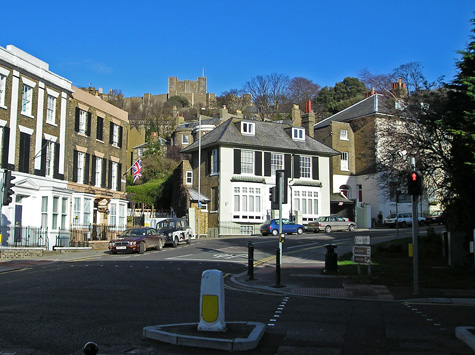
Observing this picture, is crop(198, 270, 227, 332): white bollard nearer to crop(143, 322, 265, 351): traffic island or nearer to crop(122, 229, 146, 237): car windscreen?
crop(143, 322, 265, 351): traffic island

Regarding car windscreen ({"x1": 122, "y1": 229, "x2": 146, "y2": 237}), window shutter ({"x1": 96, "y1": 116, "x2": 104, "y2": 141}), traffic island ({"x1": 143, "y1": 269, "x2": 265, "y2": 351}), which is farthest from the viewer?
window shutter ({"x1": 96, "y1": 116, "x2": 104, "y2": 141})

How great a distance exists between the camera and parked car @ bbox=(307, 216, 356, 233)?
146ft

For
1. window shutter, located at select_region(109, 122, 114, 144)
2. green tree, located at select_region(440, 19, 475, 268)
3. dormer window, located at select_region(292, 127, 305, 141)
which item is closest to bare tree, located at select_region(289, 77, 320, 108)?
dormer window, located at select_region(292, 127, 305, 141)

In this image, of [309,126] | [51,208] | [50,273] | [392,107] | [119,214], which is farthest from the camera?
[309,126]

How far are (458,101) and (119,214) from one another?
27047mm

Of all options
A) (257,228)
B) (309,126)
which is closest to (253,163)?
(257,228)

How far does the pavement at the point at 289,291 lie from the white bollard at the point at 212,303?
0.19 metres

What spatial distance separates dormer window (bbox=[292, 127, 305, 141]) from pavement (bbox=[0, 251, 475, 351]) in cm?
2897

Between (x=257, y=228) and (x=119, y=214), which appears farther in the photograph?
(x=257, y=228)

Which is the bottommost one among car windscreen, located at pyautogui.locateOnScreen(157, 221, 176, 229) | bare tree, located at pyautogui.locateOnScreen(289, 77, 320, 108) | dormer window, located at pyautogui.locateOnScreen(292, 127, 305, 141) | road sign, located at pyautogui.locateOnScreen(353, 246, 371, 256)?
road sign, located at pyautogui.locateOnScreen(353, 246, 371, 256)

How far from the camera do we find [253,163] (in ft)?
160

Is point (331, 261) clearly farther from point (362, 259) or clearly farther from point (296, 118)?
point (296, 118)

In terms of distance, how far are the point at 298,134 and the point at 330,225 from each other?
11951 mm

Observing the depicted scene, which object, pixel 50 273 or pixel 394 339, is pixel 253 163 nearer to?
pixel 50 273
